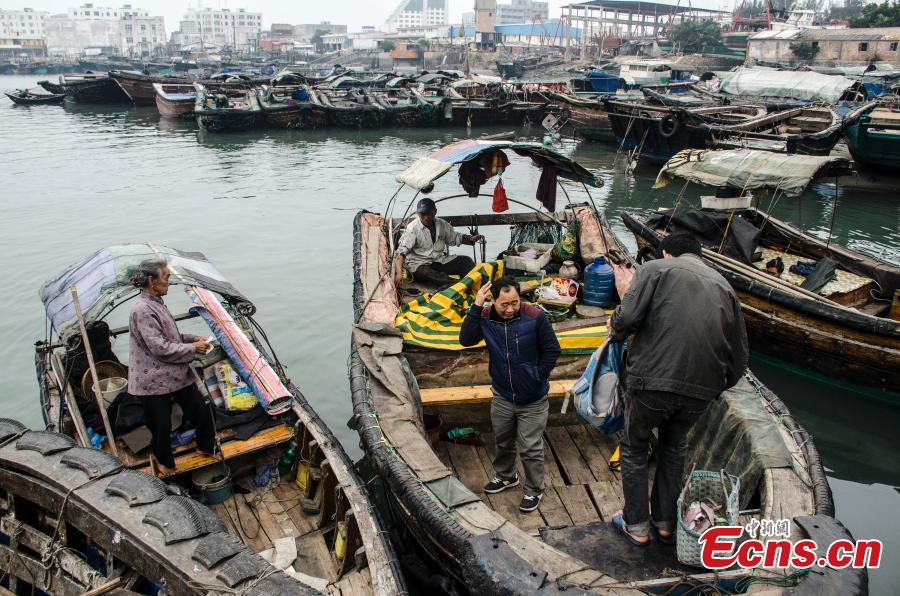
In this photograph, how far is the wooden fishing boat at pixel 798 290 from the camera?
255 inches

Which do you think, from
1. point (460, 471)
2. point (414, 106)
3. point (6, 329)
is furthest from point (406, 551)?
point (414, 106)

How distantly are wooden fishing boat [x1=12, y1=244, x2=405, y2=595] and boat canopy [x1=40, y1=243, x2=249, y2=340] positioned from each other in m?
0.01

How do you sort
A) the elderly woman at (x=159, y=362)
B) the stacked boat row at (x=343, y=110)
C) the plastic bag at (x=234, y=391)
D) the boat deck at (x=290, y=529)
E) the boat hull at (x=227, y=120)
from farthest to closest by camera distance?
1. the stacked boat row at (x=343, y=110)
2. the boat hull at (x=227, y=120)
3. the plastic bag at (x=234, y=391)
4. the elderly woman at (x=159, y=362)
5. the boat deck at (x=290, y=529)

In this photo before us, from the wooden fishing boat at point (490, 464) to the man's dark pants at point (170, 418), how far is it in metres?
1.08

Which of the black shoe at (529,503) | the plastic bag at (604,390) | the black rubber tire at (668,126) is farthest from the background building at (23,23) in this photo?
the plastic bag at (604,390)

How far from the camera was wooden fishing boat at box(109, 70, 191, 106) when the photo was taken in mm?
35219

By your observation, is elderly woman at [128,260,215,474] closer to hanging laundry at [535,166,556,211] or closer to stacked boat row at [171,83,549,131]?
hanging laundry at [535,166,556,211]

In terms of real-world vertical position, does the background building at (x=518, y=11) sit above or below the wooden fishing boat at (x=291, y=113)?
above

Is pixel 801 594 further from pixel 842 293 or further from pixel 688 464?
pixel 842 293

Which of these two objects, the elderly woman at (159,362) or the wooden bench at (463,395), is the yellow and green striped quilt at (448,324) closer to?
the wooden bench at (463,395)

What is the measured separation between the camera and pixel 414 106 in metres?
27.6

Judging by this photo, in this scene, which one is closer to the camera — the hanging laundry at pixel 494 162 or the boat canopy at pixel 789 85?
the hanging laundry at pixel 494 162

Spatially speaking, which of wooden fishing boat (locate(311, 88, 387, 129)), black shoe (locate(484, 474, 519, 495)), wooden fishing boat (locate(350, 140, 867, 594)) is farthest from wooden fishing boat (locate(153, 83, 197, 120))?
black shoe (locate(484, 474, 519, 495))

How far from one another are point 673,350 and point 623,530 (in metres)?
1.21
